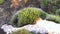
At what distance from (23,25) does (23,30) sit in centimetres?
42

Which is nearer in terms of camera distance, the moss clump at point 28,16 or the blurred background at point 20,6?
the moss clump at point 28,16

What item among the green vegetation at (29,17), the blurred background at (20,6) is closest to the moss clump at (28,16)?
the green vegetation at (29,17)

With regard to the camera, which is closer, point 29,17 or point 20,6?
point 29,17

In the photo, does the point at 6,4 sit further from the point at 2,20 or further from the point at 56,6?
the point at 56,6

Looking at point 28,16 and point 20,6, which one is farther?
point 20,6

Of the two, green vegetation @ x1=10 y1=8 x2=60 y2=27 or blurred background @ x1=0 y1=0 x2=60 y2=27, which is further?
blurred background @ x1=0 y1=0 x2=60 y2=27

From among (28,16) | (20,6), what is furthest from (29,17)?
(20,6)

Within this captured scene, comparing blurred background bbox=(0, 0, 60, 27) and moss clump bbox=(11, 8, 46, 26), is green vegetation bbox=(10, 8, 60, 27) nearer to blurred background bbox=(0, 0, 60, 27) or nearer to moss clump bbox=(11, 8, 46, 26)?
moss clump bbox=(11, 8, 46, 26)

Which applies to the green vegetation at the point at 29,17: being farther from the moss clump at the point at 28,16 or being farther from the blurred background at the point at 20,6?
the blurred background at the point at 20,6

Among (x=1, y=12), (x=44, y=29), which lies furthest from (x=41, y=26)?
(x=1, y=12)

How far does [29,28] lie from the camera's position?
10.0ft

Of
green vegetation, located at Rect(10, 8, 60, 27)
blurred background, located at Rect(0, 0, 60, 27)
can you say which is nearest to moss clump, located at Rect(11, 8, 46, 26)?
green vegetation, located at Rect(10, 8, 60, 27)

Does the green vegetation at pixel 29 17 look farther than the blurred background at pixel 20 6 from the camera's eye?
No

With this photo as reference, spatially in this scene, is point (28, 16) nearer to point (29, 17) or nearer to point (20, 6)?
point (29, 17)
